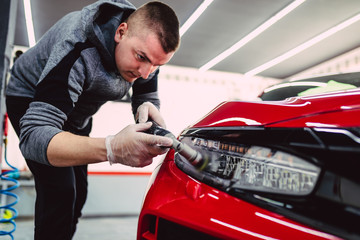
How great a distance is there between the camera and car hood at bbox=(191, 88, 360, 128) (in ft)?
2.19

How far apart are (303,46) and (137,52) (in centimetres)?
555

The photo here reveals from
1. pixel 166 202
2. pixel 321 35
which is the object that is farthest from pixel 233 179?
pixel 321 35

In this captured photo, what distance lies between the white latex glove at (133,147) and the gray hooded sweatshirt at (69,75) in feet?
0.67

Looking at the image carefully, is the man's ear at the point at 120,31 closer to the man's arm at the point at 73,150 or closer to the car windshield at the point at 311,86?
the man's arm at the point at 73,150

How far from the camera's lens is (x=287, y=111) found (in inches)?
29.0

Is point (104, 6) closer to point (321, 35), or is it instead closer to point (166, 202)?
point (166, 202)

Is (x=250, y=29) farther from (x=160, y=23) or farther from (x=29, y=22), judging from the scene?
(x=160, y=23)

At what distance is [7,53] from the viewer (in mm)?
1854

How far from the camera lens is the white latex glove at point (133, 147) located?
3.28 feet

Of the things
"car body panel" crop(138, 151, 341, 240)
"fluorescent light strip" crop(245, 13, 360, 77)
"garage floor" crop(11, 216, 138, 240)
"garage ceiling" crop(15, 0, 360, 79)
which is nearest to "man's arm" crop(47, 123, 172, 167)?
"car body panel" crop(138, 151, 341, 240)

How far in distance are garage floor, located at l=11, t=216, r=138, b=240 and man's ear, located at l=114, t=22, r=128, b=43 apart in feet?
9.47

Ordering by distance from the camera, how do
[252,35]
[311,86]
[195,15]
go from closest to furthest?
[311,86] → [195,15] → [252,35]

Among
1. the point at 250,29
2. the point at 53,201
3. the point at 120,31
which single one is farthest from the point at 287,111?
the point at 250,29

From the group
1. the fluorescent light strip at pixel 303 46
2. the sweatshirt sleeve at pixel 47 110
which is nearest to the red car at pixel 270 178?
the sweatshirt sleeve at pixel 47 110
